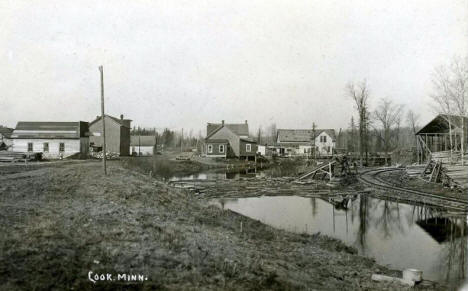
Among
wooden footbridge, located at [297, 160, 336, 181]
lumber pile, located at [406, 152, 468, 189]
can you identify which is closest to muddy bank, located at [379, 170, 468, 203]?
lumber pile, located at [406, 152, 468, 189]

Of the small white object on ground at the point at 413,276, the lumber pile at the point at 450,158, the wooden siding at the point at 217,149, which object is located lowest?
the small white object on ground at the point at 413,276

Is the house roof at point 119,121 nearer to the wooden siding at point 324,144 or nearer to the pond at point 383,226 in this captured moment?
the pond at point 383,226

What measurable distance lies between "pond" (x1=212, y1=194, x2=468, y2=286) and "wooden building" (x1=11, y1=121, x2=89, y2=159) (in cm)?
2502

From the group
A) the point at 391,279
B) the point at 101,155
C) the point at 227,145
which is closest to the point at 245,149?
the point at 227,145

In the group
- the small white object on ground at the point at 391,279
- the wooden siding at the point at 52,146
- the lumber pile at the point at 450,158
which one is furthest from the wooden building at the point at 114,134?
the small white object on ground at the point at 391,279

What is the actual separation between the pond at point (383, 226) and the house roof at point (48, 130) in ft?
84.7

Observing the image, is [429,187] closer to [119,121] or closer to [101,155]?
[101,155]

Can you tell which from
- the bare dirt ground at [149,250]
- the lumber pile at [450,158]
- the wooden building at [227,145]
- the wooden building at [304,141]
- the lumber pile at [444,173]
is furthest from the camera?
the wooden building at [304,141]

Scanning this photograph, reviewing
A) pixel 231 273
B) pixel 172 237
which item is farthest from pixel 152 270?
pixel 172 237

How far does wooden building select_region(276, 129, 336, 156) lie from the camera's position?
81500mm

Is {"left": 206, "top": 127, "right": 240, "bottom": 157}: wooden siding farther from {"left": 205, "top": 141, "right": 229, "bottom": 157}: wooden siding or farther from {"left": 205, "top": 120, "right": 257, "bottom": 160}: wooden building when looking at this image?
{"left": 205, "top": 141, "right": 229, "bottom": 157}: wooden siding

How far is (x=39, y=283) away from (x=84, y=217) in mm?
5041

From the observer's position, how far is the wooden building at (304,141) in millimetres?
81500

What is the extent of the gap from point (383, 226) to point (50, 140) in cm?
3766
